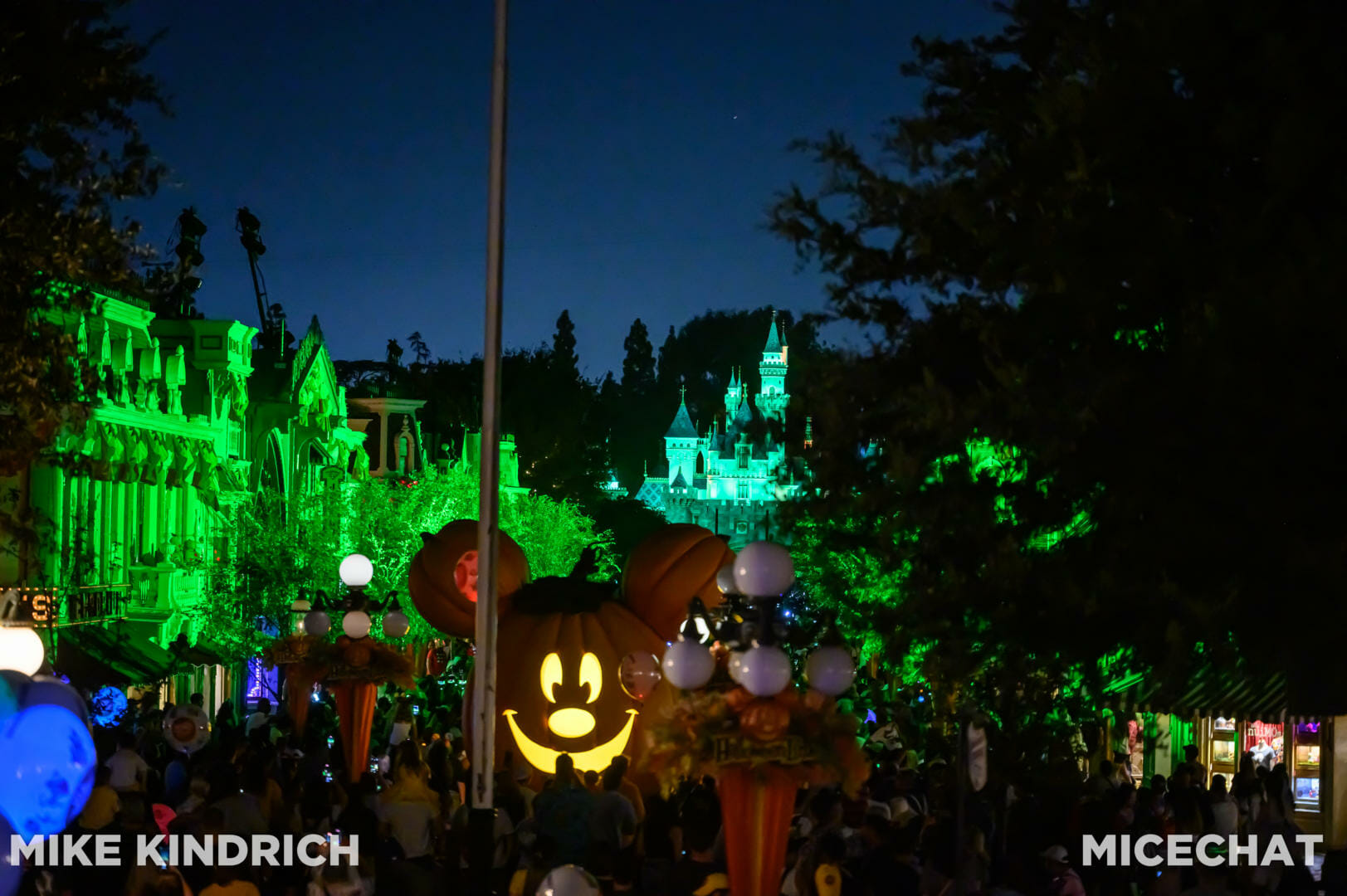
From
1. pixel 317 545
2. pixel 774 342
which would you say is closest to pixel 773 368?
pixel 774 342

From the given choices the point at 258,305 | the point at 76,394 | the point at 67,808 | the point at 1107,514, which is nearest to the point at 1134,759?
the point at 1107,514

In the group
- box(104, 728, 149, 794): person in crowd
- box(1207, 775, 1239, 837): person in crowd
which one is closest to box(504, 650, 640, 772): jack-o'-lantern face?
box(104, 728, 149, 794): person in crowd

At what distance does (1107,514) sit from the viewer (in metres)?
11.8

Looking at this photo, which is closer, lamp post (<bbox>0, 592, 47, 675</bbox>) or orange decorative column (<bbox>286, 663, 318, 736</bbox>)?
lamp post (<bbox>0, 592, 47, 675</bbox>)

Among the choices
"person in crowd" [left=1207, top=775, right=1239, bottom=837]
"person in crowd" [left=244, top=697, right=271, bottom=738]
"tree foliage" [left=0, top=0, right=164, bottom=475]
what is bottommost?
"person in crowd" [left=1207, top=775, right=1239, bottom=837]

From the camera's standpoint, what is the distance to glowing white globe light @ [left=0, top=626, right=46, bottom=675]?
443 inches

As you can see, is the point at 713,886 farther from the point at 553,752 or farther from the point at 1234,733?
the point at 1234,733

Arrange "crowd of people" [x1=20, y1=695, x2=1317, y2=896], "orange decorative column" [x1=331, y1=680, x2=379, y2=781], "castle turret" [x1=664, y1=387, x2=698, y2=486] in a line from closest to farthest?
"crowd of people" [x1=20, y1=695, x2=1317, y2=896] → "orange decorative column" [x1=331, y1=680, x2=379, y2=781] → "castle turret" [x1=664, y1=387, x2=698, y2=486]

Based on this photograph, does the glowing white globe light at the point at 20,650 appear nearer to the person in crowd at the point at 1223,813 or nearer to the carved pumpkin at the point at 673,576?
the carved pumpkin at the point at 673,576

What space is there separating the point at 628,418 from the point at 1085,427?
154643 mm

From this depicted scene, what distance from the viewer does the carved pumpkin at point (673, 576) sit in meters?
18.1

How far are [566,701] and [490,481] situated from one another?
5640mm

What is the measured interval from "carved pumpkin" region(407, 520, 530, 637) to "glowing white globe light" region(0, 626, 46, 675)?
255 inches

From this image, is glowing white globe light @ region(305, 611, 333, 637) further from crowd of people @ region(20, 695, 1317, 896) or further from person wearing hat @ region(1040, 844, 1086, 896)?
person wearing hat @ region(1040, 844, 1086, 896)
